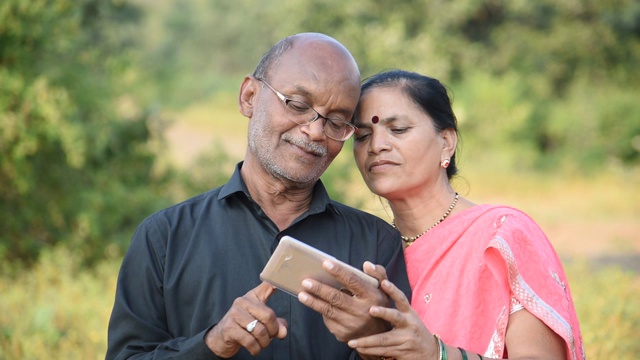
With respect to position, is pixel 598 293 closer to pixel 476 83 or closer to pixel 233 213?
pixel 233 213

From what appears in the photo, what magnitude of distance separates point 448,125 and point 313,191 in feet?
2.37

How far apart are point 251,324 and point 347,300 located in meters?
0.28

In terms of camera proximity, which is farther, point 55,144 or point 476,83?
point 476,83

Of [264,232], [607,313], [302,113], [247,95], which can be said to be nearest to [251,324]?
[264,232]

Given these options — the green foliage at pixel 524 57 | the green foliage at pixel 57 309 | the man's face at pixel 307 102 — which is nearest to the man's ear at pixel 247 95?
the man's face at pixel 307 102

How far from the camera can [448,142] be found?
3.27m

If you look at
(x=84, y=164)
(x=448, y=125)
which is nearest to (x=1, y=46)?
(x=84, y=164)

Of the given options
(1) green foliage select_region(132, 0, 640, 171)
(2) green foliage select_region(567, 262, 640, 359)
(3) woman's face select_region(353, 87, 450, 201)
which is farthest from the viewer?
(1) green foliage select_region(132, 0, 640, 171)

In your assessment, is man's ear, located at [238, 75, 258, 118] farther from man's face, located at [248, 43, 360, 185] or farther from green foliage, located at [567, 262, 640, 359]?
green foliage, located at [567, 262, 640, 359]

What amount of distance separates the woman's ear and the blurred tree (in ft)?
17.2

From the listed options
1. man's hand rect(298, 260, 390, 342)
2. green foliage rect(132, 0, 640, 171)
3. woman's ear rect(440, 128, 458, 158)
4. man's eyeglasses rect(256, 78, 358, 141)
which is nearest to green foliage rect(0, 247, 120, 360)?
woman's ear rect(440, 128, 458, 158)

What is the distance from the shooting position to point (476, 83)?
21.9 meters

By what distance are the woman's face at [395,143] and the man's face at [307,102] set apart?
35 cm

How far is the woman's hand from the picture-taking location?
2.25 m
